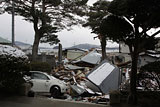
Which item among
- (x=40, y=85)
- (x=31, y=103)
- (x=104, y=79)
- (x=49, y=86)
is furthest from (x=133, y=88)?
(x=40, y=85)

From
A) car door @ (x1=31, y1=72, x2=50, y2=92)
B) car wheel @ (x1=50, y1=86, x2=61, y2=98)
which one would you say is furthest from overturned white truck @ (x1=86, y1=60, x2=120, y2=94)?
car door @ (x1=31, y1=72, x2=50, y2=92)

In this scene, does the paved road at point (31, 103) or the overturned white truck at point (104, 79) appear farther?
the overturned white truck at point (104, 79)

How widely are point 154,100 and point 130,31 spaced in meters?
2.84

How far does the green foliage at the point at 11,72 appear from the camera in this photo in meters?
6.83

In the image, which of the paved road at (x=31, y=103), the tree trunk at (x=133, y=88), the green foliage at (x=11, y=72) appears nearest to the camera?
the paved road at (x=31, y=103)

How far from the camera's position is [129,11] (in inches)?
245

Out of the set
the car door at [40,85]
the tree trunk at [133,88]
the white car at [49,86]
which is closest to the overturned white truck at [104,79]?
the white car at [49,86]

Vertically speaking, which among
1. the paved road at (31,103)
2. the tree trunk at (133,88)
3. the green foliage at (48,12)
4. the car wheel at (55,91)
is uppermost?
the green foliage at (48,12)

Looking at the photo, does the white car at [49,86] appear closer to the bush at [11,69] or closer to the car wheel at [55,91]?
the car wheel at [55,91]

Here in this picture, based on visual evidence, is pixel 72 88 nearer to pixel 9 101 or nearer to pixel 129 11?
pixel 9 101

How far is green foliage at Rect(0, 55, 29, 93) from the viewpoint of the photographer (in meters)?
6.83

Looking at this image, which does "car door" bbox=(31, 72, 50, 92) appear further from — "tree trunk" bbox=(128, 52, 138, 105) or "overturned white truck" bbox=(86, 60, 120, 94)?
"tree trunk" bbox=(128, 52, 138, 105)

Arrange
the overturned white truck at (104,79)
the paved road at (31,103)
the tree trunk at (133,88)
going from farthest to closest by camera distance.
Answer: the overturned white truck at (104,79), the tree trunk at (133,88), the paved road at (31,103)

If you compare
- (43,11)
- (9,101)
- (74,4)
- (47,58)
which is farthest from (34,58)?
(9,101)
